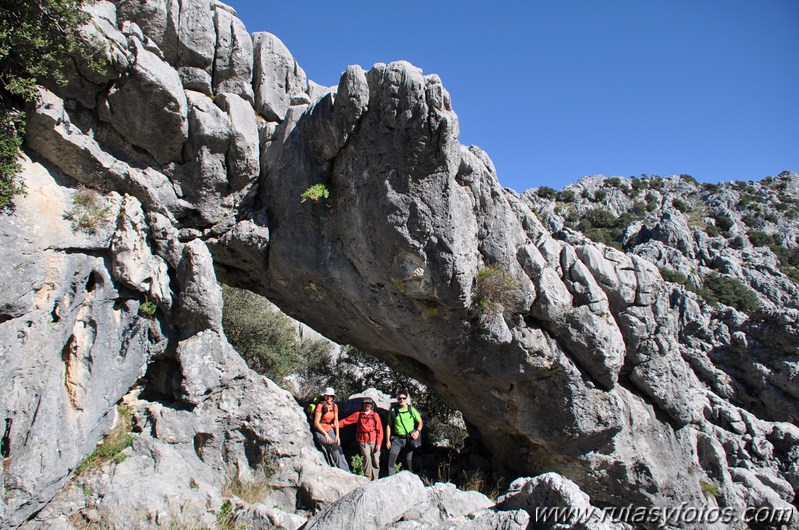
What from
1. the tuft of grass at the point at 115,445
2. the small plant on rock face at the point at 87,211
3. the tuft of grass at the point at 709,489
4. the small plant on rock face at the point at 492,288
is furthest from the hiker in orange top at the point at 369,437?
the tuft of grass at the point at 709,489

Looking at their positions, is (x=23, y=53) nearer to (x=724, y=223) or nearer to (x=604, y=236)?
(x=604, y=236)

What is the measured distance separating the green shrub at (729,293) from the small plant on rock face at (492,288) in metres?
21.5

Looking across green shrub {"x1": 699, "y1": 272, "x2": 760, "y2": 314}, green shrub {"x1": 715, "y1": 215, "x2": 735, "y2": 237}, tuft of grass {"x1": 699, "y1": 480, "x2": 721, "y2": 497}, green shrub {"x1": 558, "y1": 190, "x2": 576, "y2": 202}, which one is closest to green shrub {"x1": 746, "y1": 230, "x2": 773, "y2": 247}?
green shrub {"x1": 715, "y1": 215, "x2": 735, "y2": 237}

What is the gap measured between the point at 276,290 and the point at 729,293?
28553 mm

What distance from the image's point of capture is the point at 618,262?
484 inches

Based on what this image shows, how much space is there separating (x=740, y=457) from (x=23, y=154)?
60.0 feet

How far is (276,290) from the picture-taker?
1184 cm

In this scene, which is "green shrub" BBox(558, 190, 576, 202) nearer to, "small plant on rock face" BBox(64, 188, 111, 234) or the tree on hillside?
"small plant on rock face" BBox(64, 188, 111, 234)

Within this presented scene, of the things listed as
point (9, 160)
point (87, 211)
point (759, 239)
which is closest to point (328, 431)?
point (87, 211)

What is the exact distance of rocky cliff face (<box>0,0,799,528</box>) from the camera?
739 cm

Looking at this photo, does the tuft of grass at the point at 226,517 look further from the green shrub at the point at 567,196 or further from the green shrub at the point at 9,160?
the green shrub at the point at 567,196

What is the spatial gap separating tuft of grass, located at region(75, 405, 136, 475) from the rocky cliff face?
0.15m

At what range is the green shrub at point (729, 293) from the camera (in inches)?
1112

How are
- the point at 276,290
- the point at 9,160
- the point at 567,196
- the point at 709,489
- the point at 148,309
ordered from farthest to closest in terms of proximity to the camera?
1. the point at 567,196
2. the point at 709,489
3. the point at 276,290
4. the point at 148,309
5. the point at 9,160
